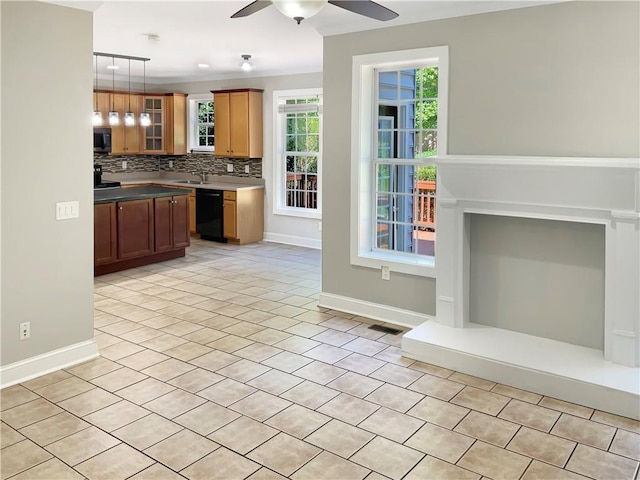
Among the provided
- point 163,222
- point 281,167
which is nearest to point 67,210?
point 163,222

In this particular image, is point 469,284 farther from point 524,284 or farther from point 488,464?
point 488,464

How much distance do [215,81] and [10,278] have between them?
250 inches

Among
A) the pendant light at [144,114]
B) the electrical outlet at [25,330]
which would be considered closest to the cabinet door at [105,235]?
the pendant light at [144,114]

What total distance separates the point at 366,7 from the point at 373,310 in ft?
8.93

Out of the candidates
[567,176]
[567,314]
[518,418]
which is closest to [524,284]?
[567,314]

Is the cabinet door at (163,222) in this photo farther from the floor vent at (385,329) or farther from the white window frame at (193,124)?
the floor vent at (385,329)

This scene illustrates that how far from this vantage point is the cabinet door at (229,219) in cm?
858

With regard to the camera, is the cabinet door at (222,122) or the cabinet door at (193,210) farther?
the cabinet door at (193,210)

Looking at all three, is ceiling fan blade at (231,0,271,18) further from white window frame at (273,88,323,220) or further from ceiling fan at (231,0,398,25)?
white window frame at (273,88,323,220)

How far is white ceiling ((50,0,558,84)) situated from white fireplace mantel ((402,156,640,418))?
47.1 inches

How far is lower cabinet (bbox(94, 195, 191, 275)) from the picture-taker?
6520 mm

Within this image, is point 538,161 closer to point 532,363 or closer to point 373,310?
point 532,363

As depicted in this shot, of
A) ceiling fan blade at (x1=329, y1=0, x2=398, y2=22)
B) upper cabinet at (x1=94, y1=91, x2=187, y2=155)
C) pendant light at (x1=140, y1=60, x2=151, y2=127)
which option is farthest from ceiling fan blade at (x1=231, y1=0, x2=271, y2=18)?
upper cabinet at (x1=94, y1=91, x2=187, y2=155)

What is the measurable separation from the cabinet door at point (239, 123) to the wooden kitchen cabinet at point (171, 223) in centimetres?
156
